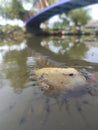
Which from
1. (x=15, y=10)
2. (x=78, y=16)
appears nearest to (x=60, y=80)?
(x=15, y=10)

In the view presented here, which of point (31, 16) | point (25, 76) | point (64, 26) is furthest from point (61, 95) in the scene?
point (64, 26)

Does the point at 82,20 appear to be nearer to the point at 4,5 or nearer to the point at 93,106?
the point at 4,5

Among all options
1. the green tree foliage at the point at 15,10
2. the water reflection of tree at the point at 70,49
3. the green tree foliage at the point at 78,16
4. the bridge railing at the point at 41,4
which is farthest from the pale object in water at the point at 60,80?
the green tree foliage at the point at 78,16

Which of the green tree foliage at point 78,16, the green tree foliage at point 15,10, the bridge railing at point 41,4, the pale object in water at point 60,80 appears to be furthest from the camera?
the green tree foliage at point 78,16

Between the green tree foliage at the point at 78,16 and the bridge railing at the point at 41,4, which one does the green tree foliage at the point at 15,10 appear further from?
the green tree foliage at the point at 78,16

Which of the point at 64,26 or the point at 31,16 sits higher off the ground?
the point at 31,16

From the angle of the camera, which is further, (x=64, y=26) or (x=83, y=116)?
(x=64, y=26)

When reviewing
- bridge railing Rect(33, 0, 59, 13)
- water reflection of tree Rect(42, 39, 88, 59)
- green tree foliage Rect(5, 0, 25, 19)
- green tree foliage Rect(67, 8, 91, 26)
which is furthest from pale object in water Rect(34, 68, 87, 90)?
green tree foliage Rect(67, 8, 91, 26)

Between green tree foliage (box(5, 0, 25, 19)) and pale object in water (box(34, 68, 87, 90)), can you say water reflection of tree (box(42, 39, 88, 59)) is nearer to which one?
pale object in water (box(34, 68, 87, 90))
